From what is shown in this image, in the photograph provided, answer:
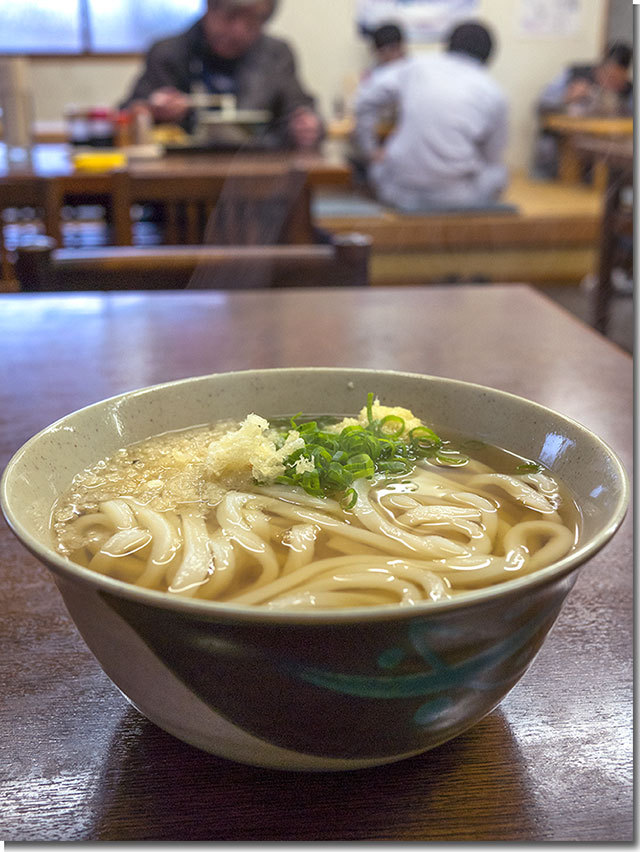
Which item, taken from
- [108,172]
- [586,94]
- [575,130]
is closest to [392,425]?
[108,172]

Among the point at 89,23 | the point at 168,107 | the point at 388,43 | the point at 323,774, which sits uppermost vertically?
the point at 89,23

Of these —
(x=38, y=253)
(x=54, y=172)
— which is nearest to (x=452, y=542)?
(x=38, y=253)

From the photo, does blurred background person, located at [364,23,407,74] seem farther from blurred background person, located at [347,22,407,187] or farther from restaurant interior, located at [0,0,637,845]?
restaurant interior, located at [0,0,637,845]

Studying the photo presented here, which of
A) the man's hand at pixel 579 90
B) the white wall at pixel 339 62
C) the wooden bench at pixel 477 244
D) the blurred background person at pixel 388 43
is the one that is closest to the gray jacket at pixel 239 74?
the wooden bench at pixel 477 244

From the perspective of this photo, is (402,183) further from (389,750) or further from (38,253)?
(389,750)

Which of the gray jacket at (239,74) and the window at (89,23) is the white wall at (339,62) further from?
the gray jacket at (239,74)

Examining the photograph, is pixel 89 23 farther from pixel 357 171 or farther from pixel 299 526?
pixel 299 526

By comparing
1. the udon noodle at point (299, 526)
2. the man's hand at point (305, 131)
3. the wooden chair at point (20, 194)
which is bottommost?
the udon noodle at point (299, 526)

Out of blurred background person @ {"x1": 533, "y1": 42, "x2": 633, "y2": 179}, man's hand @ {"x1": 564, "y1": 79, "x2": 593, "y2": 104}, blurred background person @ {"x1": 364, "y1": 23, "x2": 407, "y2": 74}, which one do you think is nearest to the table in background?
blurred background person @ {"x1": 364, "y1": 23, "x2": 407, "y2": 74}
